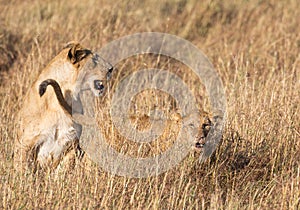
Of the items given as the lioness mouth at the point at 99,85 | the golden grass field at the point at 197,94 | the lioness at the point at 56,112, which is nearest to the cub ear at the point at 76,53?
the lioness at the point at 56,112

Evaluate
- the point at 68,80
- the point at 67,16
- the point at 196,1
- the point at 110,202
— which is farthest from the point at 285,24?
the point at 110,202

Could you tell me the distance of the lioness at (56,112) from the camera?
16.8 feet

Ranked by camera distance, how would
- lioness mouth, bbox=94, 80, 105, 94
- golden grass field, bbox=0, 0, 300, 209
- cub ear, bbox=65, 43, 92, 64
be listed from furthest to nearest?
lioness mouth, bbox=94, 80, 105, 94 → cub ear, bbox=65, 43, 92, 64 → golden grass field, bbox=0, 0, 300, 209

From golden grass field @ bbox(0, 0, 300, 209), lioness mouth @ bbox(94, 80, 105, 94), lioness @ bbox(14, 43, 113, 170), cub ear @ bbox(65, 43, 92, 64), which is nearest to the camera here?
golden grass field @ bbox(0, 0, 300, 209)

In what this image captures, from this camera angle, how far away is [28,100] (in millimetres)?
5434

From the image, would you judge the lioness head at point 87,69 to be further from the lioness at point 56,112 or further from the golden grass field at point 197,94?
the golden grass field at point 197,94

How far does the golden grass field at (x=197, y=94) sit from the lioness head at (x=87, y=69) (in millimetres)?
359

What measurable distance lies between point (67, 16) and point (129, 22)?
940mm

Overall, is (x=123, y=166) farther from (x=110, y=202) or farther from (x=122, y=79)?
(x=122, y=79)

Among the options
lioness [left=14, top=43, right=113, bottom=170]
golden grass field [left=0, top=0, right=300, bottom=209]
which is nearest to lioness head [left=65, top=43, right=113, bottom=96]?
lioness [left=14, top=43, right=113, bottom=170]

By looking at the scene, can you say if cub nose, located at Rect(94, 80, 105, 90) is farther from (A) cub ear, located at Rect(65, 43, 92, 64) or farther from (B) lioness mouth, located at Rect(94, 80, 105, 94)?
(A) cub ear, located at Rect(65, 43, 92, 64)

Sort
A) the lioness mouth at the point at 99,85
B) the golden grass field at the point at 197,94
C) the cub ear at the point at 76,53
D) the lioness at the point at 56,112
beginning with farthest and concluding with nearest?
1. the lioness mouth at the point at 99,85
2. the cub ear at the point at 76,53
3. the lioness at the point at 56,112
4. the golden grass field at the point at 197,94

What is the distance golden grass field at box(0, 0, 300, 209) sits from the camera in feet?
14.4

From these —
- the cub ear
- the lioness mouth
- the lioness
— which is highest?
the cub ear
